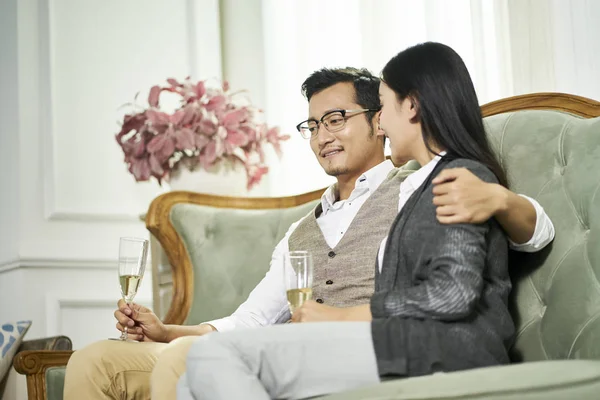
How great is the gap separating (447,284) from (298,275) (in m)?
0.28

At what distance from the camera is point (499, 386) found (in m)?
1.18

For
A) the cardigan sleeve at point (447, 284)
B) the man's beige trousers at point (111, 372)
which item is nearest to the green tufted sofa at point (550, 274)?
the cardigan sleeve at point (447, 284)

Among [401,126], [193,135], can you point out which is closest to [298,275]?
[401,126]

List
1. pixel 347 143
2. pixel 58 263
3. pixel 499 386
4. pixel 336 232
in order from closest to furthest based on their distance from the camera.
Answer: pixel 499 386, pixel 336 232, pixel 347 143, pixel 58 263

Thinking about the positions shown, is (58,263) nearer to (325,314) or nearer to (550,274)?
(325,314)

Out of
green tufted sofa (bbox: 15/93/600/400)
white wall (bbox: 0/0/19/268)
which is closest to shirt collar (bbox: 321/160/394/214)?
green tufted sofa (bbox: 15/93/600/400)

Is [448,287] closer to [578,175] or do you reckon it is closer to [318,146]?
[578,175]

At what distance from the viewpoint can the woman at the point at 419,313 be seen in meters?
1.30

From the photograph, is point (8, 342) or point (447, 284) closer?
point (447, 284)

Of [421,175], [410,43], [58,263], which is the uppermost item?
[410,43]

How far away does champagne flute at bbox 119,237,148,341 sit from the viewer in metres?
1.81

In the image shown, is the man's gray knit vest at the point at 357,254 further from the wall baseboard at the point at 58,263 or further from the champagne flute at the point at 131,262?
the wall baseboard at the point at 58,263

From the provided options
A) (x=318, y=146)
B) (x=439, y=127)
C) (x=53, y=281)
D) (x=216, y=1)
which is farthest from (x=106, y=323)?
(x=439, y=127)

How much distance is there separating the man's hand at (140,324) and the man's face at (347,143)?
61cm
